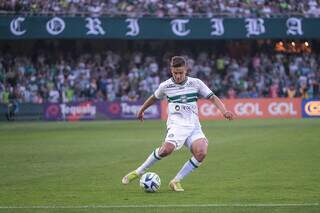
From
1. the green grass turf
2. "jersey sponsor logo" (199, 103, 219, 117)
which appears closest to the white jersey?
the green grass turf

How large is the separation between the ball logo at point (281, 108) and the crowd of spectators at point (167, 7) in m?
5.62

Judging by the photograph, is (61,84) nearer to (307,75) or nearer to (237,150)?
(307,75)

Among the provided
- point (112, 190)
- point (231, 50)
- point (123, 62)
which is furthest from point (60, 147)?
point (231, 50)

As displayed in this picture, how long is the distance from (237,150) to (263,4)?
24.1 m

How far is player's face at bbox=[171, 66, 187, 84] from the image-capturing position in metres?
12.2

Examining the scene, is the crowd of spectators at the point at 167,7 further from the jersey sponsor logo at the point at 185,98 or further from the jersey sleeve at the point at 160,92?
the jersey sponsor logo at the point at 185,98

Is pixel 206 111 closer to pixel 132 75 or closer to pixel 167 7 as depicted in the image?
pixel 132 75

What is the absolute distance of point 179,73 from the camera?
40.1 ft

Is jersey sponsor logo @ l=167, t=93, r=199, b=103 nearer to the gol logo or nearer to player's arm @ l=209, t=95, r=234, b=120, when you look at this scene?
player's arm @ l=209, t=95, r=234, b=120

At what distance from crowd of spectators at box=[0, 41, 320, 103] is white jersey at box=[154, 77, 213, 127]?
1106 inches

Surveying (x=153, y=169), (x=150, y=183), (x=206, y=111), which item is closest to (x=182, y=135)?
(x=150, y=183)

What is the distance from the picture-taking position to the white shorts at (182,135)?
1226 centimetres

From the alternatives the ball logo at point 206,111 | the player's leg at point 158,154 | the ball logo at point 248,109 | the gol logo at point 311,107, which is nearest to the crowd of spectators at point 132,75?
the ball logo at point 248,109

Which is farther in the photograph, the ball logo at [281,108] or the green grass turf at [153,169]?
the ball logo at [281,108]
